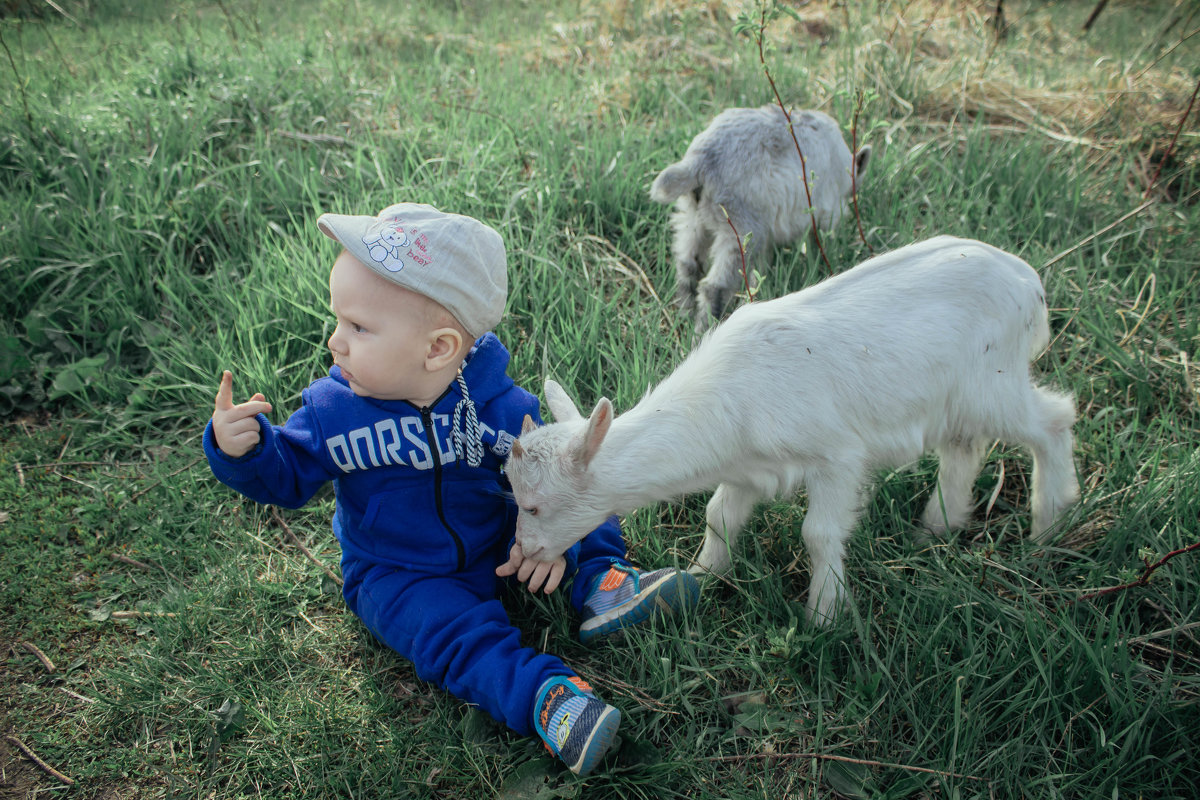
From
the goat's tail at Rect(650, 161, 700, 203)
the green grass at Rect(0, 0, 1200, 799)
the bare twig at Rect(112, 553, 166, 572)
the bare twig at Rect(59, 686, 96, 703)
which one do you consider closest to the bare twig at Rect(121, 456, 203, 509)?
the green grass at Rect(0, 0, 1200, 799)

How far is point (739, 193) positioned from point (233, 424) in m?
2.43

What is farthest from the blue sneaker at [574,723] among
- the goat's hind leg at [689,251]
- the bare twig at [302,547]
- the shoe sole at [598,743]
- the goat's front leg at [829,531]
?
the goat's hind leg at [689,251]

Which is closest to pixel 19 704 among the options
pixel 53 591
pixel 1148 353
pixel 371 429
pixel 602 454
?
pixel 53 591

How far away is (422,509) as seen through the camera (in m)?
2.54

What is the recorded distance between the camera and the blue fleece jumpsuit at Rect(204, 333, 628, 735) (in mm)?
2332

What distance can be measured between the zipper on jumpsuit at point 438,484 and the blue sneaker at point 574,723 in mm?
524

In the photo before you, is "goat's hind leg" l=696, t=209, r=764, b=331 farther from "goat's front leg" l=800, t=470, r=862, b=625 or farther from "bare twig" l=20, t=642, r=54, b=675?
"bare twig" l=20, t=642, r=54, b=675

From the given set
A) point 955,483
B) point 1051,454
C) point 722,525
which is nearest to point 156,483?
point 722,525

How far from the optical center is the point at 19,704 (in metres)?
2.50

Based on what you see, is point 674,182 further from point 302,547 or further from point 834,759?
point 834,759

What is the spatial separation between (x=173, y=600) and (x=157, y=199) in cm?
234

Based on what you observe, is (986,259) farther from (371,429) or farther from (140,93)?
(140,93)

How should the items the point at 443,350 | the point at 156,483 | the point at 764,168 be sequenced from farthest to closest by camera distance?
the point at 764,168 → the point at 156,483 → the point at 443,350

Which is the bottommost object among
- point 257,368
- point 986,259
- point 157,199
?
point 257,368
